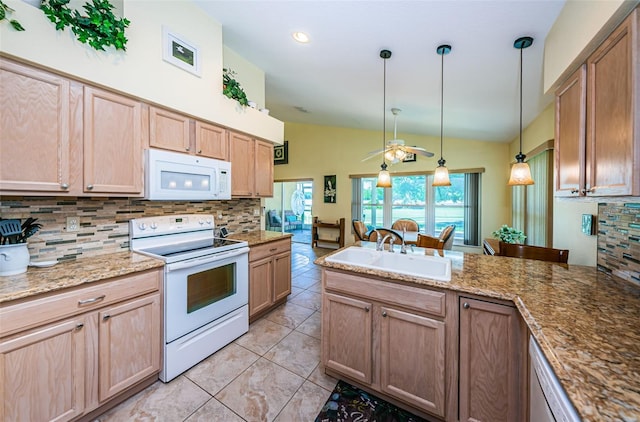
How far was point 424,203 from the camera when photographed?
5301mm

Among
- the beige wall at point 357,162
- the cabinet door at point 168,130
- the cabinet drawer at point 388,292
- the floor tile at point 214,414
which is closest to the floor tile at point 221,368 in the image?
the floor tile at point 214,414

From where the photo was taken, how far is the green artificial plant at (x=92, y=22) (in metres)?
1.41

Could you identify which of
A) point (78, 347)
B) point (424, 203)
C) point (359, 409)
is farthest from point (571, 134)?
point (424, 203)

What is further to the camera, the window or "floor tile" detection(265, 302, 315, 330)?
the window

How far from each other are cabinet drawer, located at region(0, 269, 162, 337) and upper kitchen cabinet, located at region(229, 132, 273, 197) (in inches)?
49.6

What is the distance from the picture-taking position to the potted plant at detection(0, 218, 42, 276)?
1.35 m

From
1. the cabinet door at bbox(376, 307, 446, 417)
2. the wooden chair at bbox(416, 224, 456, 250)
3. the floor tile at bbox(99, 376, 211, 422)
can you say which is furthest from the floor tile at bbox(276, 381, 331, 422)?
the wooden chair at bbox(416, 224, 456, 250)

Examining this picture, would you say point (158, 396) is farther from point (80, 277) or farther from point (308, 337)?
point (308, 337)

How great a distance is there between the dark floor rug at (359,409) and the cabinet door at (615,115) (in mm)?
1623

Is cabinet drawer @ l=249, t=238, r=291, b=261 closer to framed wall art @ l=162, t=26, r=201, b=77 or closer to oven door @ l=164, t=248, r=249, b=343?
oven door @ l=164, t=248, r=249, b=343

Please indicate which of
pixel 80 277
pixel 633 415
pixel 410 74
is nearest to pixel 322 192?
pixel 410 74

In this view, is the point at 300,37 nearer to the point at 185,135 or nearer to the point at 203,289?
the point at 185,135

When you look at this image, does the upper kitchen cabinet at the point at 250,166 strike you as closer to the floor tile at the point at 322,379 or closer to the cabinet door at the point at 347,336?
the cabinet door at the point at 347,336

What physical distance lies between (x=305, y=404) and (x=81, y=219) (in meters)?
2.11
